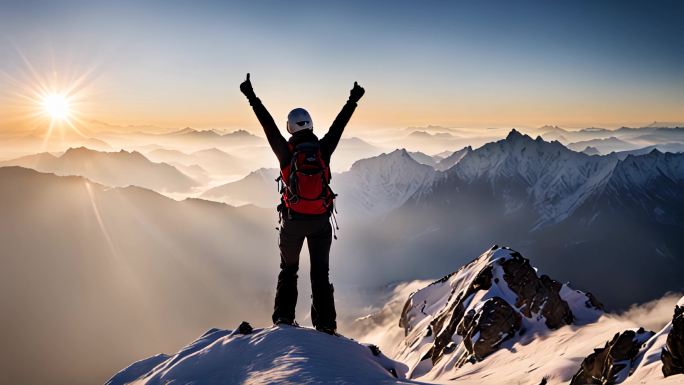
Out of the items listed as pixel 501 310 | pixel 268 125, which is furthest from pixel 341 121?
pixel 501 310

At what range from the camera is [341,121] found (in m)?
9.53

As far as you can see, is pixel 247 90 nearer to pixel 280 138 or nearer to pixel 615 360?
pixel 280 138

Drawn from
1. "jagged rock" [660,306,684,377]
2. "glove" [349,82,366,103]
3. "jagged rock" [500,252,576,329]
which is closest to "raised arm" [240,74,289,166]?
"glove" [349,82,366,103]

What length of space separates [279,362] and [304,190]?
11.9ft

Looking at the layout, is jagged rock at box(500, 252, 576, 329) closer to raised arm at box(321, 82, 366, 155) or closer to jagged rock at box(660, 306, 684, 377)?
jagged rock at box(660, 306, 684, 377)

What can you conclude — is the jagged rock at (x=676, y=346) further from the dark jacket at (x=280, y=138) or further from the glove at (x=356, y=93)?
the dark jacket at (x=280, y=138)

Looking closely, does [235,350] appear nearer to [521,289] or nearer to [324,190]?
[324,190]

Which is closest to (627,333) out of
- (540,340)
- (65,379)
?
(540,340)

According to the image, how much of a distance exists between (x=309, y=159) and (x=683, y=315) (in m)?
19.9

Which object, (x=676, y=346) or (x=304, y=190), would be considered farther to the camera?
(x=676, y=346)

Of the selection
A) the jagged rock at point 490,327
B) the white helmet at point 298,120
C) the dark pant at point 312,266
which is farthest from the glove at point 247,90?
the jagged rock at point 490,327

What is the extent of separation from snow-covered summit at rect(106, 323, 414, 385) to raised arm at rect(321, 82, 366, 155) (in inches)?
175

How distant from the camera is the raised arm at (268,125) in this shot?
28.9 ft

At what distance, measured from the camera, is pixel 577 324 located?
65.3 meters
